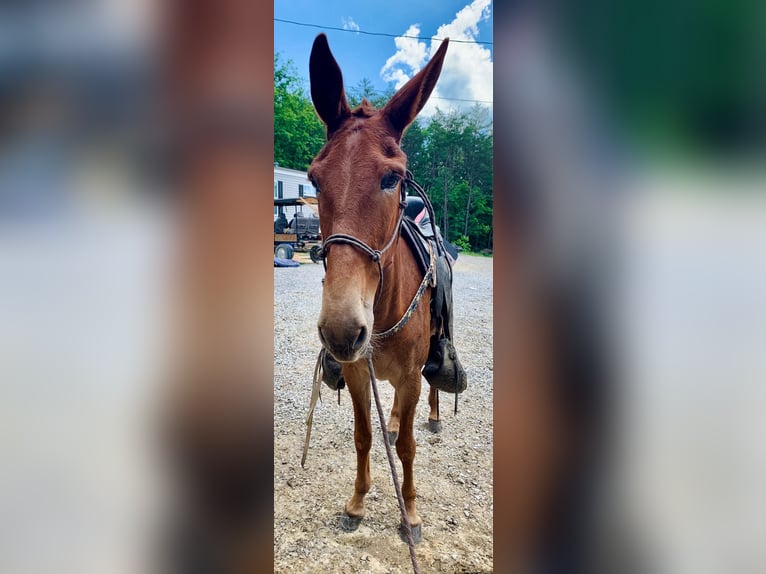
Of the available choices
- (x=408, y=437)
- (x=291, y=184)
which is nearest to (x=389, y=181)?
(x=291, y=184)

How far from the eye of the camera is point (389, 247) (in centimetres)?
130

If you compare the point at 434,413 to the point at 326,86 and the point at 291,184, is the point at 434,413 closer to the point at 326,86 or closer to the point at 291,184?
the point at 291,184

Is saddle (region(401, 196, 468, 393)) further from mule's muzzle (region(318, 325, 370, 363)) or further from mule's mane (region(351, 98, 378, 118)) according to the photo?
mule's muzzle (region(318, 325, 370, 363))

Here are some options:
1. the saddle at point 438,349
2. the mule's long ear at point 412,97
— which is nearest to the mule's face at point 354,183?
the mule's long ear at point 412,97

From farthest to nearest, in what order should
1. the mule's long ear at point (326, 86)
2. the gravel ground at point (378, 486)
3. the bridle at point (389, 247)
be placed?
the gravel ground at point (378, 486)
the bridle at point (389, 247)
the mule's long ear at point (326, 86)

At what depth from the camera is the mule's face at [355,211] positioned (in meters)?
1.04

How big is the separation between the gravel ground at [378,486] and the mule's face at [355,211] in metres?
0.40

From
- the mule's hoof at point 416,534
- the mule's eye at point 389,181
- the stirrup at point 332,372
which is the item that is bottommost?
the mule's hoof at point 416,534

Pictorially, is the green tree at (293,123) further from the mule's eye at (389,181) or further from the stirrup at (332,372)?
the stirrup at (332,372)

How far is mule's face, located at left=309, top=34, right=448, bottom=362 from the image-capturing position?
3.42ft

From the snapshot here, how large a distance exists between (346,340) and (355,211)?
431 millimetres
